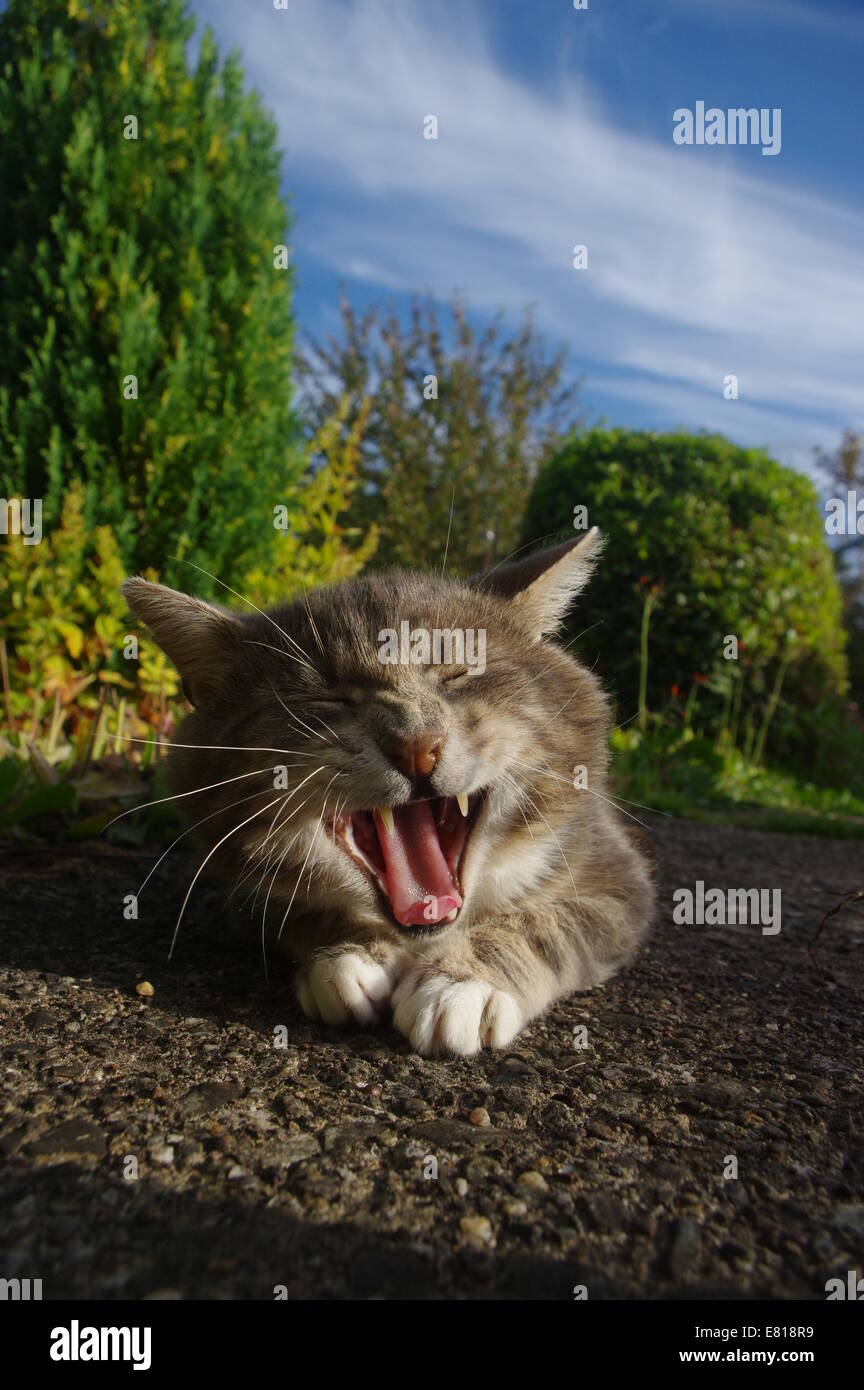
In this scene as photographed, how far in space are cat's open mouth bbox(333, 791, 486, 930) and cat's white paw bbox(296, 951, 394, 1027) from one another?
5.4 inches

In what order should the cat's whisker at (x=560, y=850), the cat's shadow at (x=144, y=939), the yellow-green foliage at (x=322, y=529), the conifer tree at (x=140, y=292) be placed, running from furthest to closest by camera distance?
the yellow-green foliage at (x=322, y=529) < the conifer tree at (x=140, y=292) < the cat's whisker at (x=560, y=850) < the cat's shadow at (x=144, y=939)

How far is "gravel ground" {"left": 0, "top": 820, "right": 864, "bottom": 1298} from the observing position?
4.10ft

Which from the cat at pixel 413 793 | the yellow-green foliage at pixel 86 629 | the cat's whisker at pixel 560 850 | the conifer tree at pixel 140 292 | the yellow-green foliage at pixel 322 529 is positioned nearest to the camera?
the cat at pixel 413 793

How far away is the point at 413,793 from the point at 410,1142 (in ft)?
2.38

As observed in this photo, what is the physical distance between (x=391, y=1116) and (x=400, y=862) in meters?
0.64

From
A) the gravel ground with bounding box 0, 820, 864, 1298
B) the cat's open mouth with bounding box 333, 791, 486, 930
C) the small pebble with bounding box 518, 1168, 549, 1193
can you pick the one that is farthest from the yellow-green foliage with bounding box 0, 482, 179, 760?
the small pebble with bounding box 518, 1168, 549, 1193

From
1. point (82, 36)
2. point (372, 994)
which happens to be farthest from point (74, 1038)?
point (82, 36)

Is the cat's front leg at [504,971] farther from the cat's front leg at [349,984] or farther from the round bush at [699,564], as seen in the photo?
the round bush at [699,564]

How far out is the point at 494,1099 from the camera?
5.70 feet

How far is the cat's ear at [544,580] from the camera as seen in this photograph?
2.57 meters

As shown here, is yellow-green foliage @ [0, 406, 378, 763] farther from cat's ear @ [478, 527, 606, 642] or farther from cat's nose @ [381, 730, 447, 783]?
cat's nose @ [381, 730, 447, 783]

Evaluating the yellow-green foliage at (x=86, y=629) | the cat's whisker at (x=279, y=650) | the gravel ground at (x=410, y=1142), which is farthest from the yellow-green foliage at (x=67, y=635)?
the gravel ground at (x=410, y=1142)

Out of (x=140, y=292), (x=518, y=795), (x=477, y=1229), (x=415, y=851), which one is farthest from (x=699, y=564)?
→ (x=477, y=1229)

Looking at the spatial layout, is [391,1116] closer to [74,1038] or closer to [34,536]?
[74,1038]
